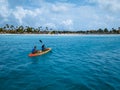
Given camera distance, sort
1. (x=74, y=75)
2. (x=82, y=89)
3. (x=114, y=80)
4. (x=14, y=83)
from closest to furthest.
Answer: (x=82, y=89), (x=14, y=83), (x=114, y=80), (x=74, y=75)

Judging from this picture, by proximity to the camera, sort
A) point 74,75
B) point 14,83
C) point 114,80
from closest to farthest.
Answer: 1. point 14,83
2. point 114,80
3. point 74,75

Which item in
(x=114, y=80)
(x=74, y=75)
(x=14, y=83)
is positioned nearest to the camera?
(x=14, y=83)

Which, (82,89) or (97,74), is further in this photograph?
(97,74)

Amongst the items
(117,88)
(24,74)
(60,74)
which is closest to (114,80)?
(117,88)

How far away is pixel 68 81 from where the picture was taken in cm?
1570

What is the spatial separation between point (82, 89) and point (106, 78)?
4119mm

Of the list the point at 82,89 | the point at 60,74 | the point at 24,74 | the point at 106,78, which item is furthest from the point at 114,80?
the point at 24,74

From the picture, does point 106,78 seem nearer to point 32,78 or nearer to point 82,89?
point 82,89

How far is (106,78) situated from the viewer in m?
16.7

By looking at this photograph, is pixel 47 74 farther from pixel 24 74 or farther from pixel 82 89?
pixel 82 89

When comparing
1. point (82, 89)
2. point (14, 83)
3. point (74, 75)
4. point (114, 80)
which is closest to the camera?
point (82, 89)

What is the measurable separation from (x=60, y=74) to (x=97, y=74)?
4.03m

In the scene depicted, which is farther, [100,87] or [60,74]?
[60,74]

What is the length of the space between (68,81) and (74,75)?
2416 mm
